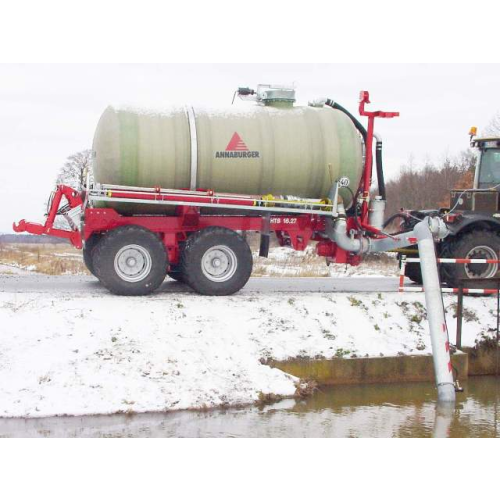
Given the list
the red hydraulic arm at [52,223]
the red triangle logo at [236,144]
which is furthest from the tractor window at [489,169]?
the red hydraulic arm at [52,223]

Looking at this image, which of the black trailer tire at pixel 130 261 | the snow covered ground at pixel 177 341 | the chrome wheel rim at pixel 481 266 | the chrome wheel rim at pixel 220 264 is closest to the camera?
the snow covered ground at pixel 177 341

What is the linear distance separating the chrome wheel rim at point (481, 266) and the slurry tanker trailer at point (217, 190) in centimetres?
95

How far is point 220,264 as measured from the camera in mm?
13625

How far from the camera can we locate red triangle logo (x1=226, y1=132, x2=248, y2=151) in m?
13.4

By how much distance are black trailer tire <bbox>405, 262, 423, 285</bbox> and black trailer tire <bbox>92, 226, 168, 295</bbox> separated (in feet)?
18.6

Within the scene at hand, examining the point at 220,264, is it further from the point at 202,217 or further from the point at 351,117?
the point at 351,117

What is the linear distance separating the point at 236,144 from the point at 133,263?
8.41ft

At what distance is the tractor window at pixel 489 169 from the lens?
15.8 metres

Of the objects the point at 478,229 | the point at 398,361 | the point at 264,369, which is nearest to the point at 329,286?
the point at 478,229

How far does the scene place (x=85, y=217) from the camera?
44.0 feet

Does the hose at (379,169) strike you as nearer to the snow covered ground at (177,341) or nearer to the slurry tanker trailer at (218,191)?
the slurry tanker trailer at (218,191)

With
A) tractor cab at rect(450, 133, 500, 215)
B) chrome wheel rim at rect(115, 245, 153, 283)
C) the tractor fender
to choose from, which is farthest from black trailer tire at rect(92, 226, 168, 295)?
tractor cab at rect(450, 133, 500, 215)

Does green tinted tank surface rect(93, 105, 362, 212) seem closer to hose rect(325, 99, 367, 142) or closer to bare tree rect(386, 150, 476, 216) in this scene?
hose rect(325, 99, 367, 142)

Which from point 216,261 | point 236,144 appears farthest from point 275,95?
point 216,261
